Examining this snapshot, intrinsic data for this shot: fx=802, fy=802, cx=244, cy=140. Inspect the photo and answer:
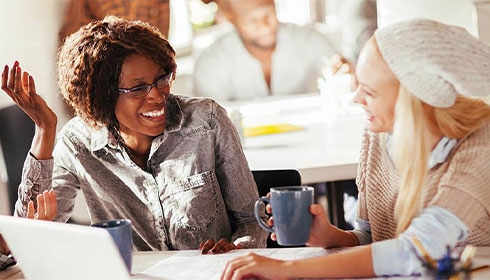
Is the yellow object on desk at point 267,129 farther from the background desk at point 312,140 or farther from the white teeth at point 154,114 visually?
the white teeth at point 154,114

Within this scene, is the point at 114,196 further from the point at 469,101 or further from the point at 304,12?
the point at 304,12

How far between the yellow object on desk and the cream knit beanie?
2456 mm

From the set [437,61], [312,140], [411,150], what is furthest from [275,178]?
[312,140]

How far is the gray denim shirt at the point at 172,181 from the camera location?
212 cm

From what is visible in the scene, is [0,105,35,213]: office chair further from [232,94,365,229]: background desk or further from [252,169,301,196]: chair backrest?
[252,169,301,196]: chair backrest

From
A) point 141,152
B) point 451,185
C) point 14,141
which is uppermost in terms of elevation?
point 451,185

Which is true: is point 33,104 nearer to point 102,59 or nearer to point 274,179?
point 102,59

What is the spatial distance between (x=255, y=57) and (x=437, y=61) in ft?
8.91

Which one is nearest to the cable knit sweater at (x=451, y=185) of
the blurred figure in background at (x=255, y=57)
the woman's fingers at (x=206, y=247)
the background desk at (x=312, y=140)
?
the woman's fingers at (x=206, y=247)

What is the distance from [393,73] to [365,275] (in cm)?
38

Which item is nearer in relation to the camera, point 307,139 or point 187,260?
point 187,260

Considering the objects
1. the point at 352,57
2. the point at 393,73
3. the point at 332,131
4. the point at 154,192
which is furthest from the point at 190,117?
the point at 352,57

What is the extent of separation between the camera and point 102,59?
209cm

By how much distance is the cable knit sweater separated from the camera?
4.81ft
